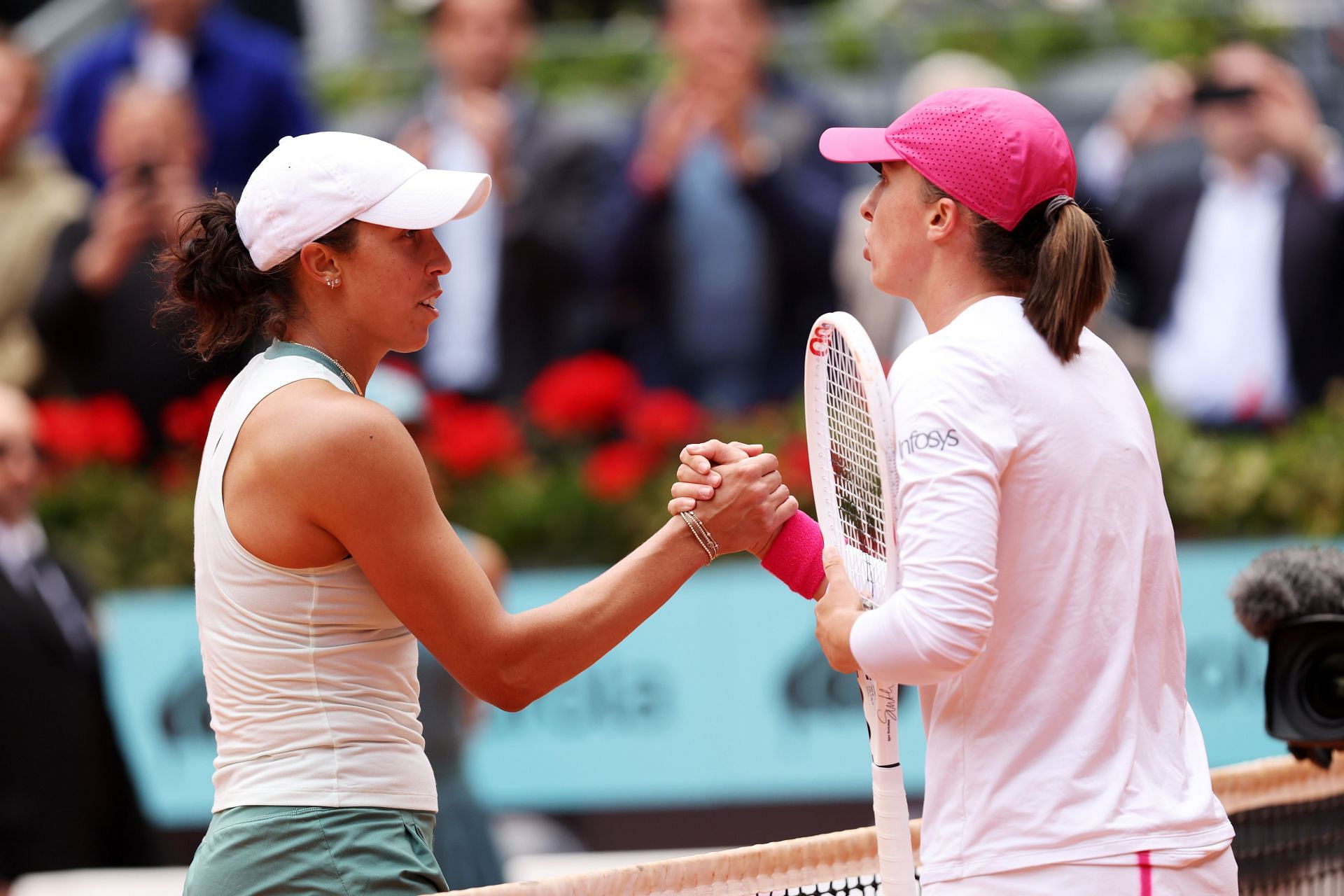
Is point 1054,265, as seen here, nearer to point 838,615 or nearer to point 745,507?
point 838,615

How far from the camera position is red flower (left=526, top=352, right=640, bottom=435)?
698cm

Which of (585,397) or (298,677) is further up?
(585,397)

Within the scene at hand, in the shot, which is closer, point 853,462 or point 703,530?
point 853,462

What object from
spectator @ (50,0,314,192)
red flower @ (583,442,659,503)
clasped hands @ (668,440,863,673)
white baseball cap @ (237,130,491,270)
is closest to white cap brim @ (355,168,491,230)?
white baseball cap @ (237,130,491,270)

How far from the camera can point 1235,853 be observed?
2930mm

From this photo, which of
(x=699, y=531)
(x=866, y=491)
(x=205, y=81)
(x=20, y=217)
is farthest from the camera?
(x=205, y=81)

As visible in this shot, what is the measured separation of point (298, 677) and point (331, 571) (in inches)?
6.2

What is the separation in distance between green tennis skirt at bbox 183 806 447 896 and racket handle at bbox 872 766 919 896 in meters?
0.66

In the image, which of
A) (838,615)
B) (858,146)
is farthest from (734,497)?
(858,146)

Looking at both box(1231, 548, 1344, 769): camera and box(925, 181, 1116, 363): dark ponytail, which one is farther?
box(1231, 548, 1344, 769): camera

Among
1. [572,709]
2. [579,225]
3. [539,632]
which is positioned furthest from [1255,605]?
[579,225]

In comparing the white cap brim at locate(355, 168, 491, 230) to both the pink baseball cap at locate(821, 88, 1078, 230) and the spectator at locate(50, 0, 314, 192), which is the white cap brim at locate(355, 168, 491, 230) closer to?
the pink baseball cap at locate(821, 88, 1078, 230)

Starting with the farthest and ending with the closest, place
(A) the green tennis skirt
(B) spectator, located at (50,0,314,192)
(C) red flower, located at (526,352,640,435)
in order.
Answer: (B) spectator, located at (50,0,314,192) → (C) red flower, located at (526,352,640,435) → (A) the green tennis skirt

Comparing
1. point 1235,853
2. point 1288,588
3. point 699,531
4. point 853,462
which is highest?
point 853,462
